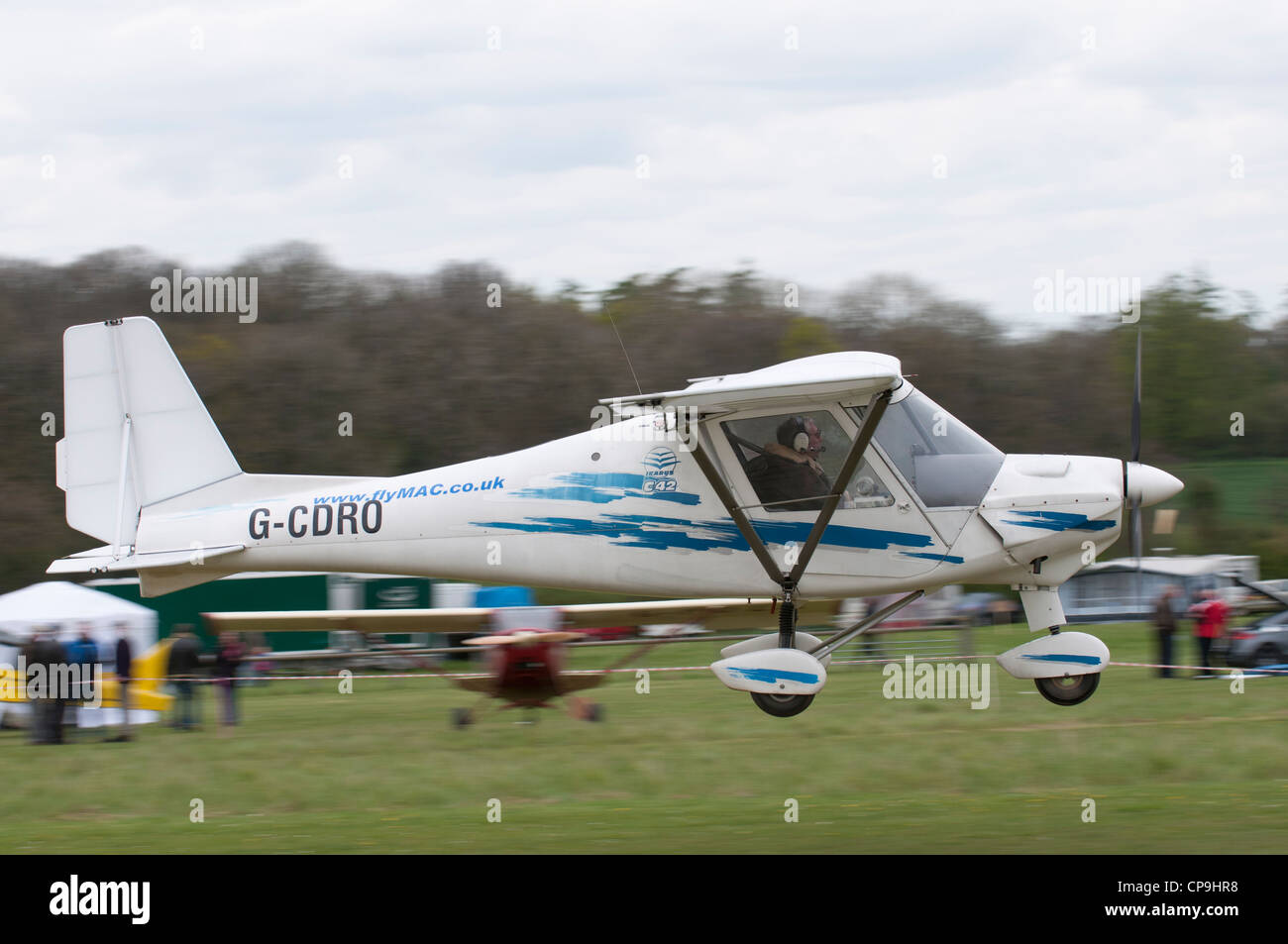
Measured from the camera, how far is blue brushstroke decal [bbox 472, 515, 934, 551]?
9789mm

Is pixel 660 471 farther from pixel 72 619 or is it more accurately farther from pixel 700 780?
pixel 72 619

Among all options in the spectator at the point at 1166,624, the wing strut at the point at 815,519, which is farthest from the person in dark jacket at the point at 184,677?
the spectator at the point at 1166,624

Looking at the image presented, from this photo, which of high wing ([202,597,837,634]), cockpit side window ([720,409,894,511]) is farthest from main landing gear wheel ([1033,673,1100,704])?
high wing ([202,597,837,634])

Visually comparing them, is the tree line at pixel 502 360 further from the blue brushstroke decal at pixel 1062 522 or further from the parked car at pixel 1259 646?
the blue brushstroke decal at pixel 1062 522

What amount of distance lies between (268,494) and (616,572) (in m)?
2.97

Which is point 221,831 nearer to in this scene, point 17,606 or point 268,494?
point 268,494

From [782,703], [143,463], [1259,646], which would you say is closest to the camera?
[782,703]

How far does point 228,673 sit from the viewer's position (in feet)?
55.8

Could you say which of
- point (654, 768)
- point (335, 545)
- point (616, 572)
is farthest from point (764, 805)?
point (335, 545)

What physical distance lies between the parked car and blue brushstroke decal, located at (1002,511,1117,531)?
11.8 metres

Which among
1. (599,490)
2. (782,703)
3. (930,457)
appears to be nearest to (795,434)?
(930,457)

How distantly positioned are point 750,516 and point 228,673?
9.64 m

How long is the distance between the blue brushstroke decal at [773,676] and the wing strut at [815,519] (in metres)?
0.34

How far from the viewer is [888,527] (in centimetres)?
977
